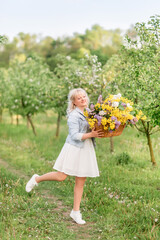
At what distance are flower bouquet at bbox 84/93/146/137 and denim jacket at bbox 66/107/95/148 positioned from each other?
0.54 ft

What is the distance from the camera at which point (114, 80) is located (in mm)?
8859

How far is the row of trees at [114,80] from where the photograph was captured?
20.7 feet

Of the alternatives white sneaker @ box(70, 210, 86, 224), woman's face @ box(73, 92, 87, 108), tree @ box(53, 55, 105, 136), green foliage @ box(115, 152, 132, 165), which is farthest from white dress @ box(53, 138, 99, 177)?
tree @ box(53, 55, 105, 136)

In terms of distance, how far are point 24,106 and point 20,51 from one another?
6652 cm

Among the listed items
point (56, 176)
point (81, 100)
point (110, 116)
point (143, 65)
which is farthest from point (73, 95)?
point (143, 65)

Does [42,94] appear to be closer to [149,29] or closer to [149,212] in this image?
[149,29]

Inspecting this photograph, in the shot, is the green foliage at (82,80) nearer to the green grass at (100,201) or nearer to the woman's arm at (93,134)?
the green grass at (100,201)

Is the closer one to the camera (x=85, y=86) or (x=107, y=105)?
(x=107, y=105)

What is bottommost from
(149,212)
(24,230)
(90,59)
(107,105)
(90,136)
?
(24,230)

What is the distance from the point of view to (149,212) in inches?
197

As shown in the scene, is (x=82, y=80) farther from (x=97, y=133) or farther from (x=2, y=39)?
(x=97, y=133)

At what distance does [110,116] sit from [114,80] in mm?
4452

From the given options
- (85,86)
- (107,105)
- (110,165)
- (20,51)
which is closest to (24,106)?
(85,86)

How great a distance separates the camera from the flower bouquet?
452 cm
